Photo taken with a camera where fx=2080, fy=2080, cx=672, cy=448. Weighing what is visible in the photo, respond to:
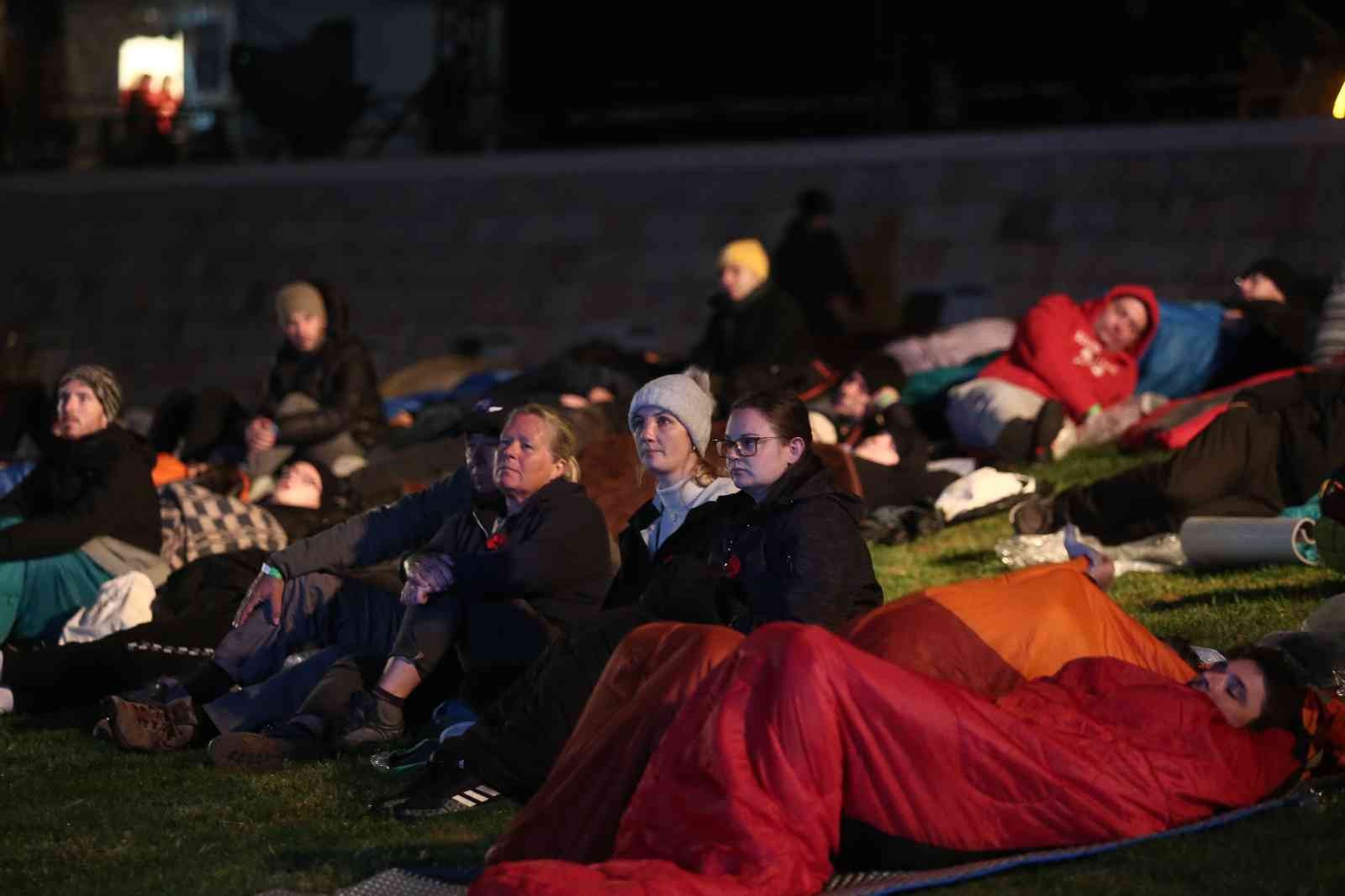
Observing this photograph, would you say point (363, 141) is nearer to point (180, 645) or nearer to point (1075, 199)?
point (1075, 199)

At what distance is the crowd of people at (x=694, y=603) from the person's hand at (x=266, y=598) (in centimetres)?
1

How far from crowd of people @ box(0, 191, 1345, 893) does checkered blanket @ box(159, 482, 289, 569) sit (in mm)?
14

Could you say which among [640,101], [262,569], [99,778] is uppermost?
[640,101]

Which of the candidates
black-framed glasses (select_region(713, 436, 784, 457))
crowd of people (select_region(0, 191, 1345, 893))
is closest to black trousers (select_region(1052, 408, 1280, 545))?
crowd of people (select_region(0, 191, 1345, 893))

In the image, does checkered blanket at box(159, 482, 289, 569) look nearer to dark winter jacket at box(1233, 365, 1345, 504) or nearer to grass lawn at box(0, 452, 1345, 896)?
grass lawn at box(0, 452, 1345, 896)

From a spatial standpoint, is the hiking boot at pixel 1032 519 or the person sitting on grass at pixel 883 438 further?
the person sitting on grass at pixel 883 438

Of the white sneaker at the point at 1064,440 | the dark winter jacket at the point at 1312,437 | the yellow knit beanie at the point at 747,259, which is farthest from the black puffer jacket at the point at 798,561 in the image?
the yellow knit beanie at the point at 747,259

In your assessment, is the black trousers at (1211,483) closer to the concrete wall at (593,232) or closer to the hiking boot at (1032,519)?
the hiking boot at (1032,519)

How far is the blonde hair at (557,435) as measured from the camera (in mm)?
6129

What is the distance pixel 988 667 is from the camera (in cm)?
472

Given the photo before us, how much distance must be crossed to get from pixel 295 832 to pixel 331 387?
505 centimetres

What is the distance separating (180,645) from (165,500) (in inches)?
51.9

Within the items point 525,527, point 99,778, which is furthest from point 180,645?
point 525,527

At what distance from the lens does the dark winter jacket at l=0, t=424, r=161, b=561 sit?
25.1ft
